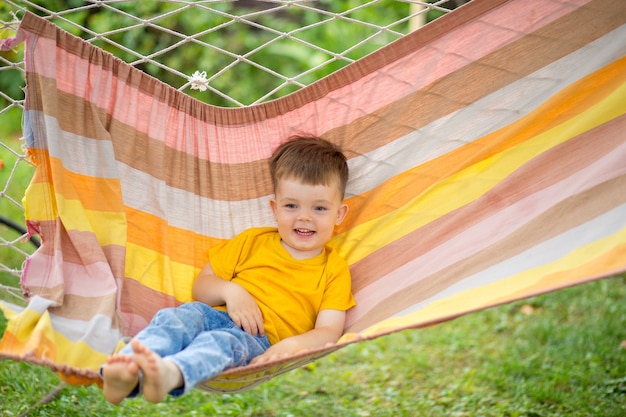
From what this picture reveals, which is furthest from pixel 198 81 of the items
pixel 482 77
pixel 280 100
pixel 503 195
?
pixel 503 195

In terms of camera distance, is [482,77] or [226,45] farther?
[226,45]

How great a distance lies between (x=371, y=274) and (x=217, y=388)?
489 millimetres

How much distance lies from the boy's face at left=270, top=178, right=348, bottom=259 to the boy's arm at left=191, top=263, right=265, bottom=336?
180 mm

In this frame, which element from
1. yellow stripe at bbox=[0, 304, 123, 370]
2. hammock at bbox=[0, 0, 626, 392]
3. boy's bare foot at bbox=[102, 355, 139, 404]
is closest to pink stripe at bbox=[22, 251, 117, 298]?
hammock at bbox=[0, 0, 626, 392]

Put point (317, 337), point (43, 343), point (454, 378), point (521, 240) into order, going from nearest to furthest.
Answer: point (43, 343)
point (521, 240)
point (317, 337)
point (454, 378)

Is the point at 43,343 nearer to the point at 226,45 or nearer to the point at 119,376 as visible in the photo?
the point at 119,376

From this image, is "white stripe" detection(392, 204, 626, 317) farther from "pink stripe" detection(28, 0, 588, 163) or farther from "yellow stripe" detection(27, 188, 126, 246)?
A: "yellow stripe" detection(27, 188, 126, 246)

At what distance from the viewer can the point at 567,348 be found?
257 cm

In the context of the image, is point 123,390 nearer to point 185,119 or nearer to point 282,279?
point 282,279

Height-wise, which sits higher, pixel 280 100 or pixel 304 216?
pixel 280 100

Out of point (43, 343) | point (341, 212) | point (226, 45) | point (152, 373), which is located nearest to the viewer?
point (152, 373)

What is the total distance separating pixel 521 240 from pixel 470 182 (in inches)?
10.7

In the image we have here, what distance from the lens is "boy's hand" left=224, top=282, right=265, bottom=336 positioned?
161 cm

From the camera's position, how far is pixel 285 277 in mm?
1727
